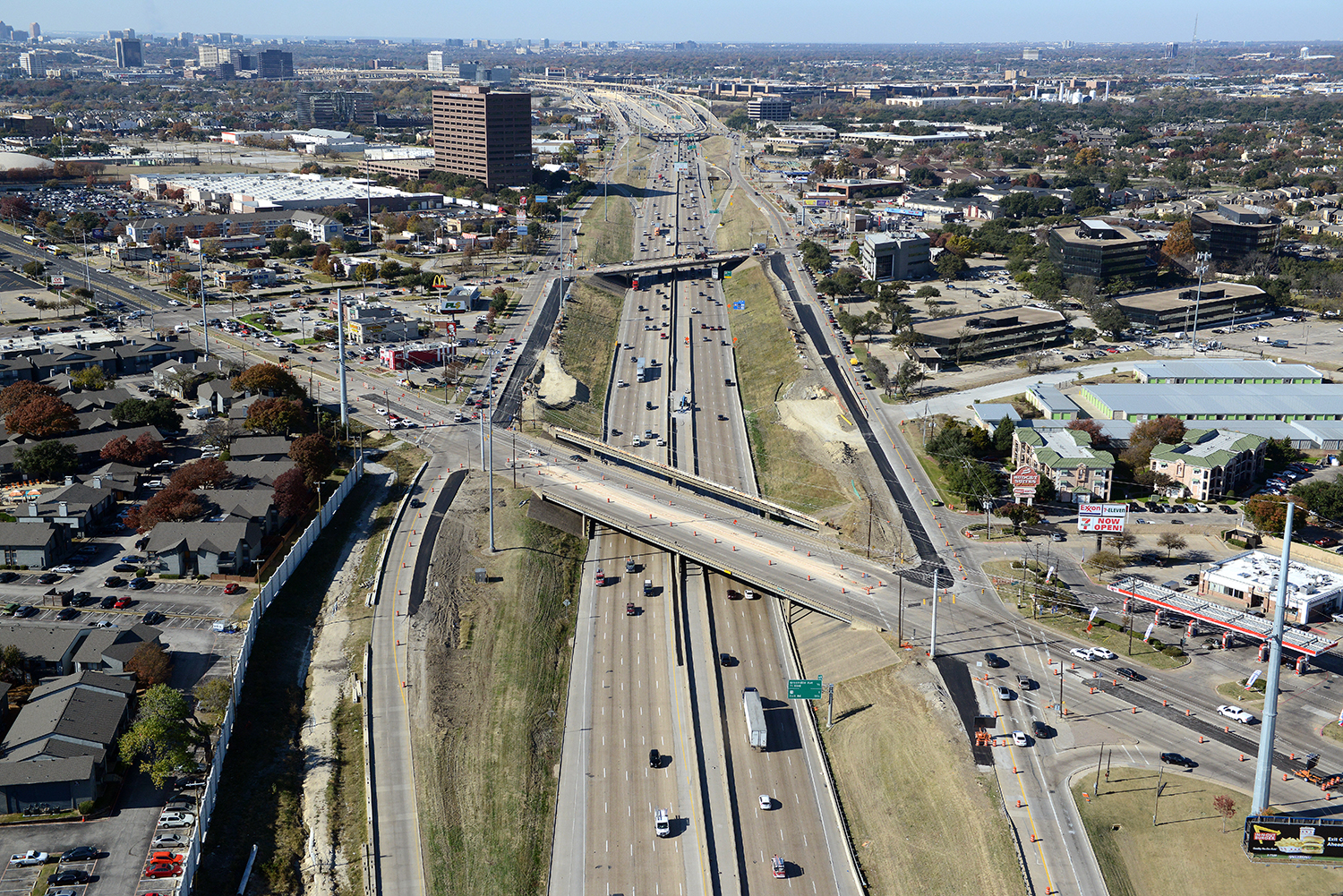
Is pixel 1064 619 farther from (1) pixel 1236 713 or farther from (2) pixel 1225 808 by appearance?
(2) pixel 1225 808

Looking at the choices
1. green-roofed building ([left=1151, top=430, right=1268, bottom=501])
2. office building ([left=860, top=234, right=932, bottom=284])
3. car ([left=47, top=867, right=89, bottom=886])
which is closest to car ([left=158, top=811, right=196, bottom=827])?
car ([left=47, top=867, right=89, bottom=886])

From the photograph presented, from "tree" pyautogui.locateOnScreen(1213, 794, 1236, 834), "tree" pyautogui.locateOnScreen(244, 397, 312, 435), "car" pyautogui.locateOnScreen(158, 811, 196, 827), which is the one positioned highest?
"tree" pyautogui.locateOnScreen(244, 397, 312, 435)

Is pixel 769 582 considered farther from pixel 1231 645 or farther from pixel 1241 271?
pixel 1241 271

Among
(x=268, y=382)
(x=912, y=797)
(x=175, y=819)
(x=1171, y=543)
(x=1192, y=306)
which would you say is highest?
(x=1192, y=306)

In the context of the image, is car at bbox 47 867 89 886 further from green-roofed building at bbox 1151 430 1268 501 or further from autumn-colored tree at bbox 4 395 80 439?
green-roofed building at bbox 1151 430 1268 501

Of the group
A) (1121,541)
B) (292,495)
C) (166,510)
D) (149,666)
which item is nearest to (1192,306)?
(1121,541)

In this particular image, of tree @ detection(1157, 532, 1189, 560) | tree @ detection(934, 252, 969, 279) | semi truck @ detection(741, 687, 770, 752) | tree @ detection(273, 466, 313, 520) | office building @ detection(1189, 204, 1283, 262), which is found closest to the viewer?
semi truck @ detection(741, 687, 770, 752)

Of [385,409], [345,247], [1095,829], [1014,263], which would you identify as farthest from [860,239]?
[1095,829]
